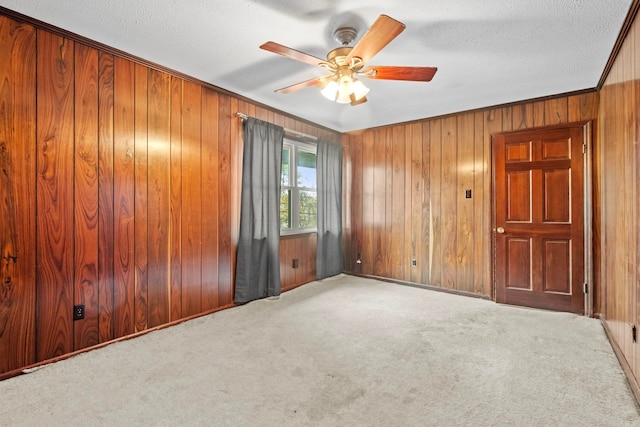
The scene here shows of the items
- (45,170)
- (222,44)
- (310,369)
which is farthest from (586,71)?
(45,170)

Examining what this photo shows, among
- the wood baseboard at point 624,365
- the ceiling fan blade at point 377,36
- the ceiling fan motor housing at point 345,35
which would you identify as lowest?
the wood baseboard at point 624,365

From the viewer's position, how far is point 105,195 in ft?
8.18

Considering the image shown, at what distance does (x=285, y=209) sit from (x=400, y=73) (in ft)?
8.38

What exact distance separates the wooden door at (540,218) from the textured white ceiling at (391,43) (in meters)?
0.61

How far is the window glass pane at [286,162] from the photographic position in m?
4.31

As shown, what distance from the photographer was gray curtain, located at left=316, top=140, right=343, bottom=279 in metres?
4.58

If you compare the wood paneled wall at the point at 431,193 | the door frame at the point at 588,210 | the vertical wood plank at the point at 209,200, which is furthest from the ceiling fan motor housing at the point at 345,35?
the door frame at the point at 588,210

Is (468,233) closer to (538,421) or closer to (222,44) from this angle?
(538,421)

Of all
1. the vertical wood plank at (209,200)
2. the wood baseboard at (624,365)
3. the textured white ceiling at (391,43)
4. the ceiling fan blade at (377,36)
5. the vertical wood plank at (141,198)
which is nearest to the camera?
the ceiling fan blade at (377,36)

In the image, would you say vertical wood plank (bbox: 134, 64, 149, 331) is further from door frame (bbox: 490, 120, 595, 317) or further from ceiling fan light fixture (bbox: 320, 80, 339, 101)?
door frame (bbox: 490, 120, 595, 317)

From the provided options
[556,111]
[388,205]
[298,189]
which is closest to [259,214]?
[298,189]

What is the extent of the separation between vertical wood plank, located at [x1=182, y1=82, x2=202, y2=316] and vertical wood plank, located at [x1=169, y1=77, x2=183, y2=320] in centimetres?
4

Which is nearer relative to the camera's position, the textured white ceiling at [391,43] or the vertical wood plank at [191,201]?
the textured white ceiling at [391,43]

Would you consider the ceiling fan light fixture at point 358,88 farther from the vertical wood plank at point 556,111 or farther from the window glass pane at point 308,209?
the vertical wood plank at point 556,111
